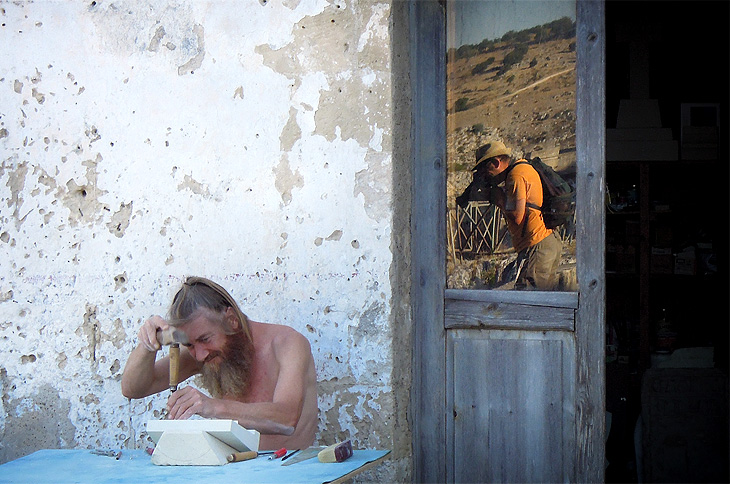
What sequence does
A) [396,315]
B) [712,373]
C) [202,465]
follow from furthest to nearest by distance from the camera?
[712,373], [396,315], [202,465]

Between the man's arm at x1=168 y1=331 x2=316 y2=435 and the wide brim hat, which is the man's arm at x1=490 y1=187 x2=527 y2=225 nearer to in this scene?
the wide brim hat

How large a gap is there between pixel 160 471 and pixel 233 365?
2.15ft

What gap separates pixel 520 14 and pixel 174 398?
2.18 m

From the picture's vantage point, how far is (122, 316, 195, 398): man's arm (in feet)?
8.86

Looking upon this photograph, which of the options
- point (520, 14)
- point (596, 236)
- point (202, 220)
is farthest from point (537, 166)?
point (202, 220)

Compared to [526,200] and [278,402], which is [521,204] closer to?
[526,200]

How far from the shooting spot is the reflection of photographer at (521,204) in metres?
3.32

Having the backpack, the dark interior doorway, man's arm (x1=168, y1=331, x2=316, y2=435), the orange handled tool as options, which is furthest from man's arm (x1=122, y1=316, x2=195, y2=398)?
the dark interior doorway

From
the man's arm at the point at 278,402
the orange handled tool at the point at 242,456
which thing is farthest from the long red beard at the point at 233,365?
the orange handled tool at the point at 242,456

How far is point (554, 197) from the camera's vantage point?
332 cm

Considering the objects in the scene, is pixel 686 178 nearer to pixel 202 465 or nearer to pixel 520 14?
pixel 520 14

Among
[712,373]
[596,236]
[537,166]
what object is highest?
[537,166]

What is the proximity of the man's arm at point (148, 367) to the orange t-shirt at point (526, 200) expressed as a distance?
1.48 meters

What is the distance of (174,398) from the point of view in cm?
248
